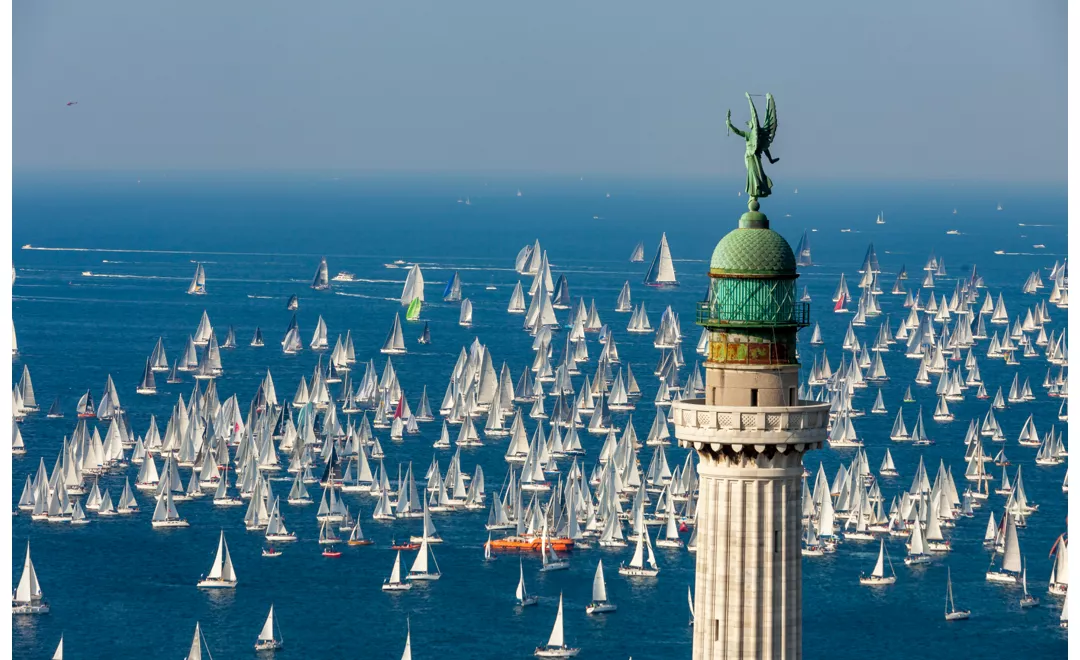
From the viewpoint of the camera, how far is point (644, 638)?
198 metres

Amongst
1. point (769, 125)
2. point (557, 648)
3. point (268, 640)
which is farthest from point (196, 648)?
point (769, 125)

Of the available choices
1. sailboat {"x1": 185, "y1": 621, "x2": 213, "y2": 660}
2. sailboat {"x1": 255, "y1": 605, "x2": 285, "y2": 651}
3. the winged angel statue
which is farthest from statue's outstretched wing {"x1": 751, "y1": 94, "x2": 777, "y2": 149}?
sailboat {"x1": 255, "y1": 605, "x2": 285, "y2": 651}

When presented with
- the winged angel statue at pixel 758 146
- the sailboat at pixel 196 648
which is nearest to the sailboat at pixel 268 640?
the sailboat at pixel 196 648

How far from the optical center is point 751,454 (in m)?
45.0

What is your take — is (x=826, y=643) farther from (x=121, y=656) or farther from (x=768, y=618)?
(x=768, y=618)

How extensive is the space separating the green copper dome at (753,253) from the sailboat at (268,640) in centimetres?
15250

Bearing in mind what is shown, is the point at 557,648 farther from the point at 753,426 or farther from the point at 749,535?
the point at 753,426

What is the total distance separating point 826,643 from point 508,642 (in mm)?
21946

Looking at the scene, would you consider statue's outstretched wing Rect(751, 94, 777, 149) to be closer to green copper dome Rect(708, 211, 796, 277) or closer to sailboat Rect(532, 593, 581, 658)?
green copper dome Rect(708, 211, 796, 277)

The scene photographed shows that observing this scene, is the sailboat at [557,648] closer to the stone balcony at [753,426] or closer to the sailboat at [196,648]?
the sailboat at [196,648]

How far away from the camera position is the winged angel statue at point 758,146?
46.4 m

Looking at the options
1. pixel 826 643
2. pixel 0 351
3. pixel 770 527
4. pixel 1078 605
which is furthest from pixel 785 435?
pixel 826 643

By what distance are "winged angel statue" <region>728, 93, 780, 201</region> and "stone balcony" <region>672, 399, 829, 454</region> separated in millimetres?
3703

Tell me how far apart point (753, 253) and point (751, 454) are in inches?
123
